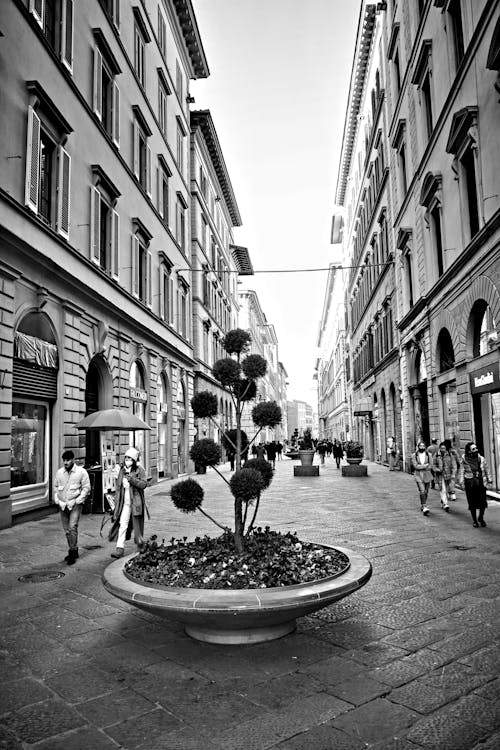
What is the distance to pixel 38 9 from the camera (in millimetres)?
13305

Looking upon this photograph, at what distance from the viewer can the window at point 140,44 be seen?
21750 millimetres

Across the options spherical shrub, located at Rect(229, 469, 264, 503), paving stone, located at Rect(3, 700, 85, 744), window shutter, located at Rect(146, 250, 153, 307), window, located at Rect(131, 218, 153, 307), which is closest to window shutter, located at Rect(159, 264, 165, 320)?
window shutter, located at Rect(146, 250, 153, 307)

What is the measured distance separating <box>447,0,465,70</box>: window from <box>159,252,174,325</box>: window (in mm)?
13045

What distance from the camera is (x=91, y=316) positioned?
634 inches

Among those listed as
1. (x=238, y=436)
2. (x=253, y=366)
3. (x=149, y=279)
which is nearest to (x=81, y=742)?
(x=238, y=436)

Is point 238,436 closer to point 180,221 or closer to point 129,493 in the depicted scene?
point 129,493

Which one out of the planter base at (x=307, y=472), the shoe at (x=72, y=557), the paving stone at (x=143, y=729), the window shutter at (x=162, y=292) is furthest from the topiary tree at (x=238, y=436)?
the planter base at (x=307, y=472)

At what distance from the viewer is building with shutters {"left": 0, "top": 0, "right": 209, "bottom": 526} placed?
12078 millimetres

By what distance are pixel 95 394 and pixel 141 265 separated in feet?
21.4

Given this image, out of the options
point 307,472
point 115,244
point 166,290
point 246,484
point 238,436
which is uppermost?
point 166,290

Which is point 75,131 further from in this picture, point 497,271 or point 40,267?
point 497,271

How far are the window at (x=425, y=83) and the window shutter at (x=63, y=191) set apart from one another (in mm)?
11741

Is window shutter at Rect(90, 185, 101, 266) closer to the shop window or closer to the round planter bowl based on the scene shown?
the shop window

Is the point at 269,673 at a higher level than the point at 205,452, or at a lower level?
lower
